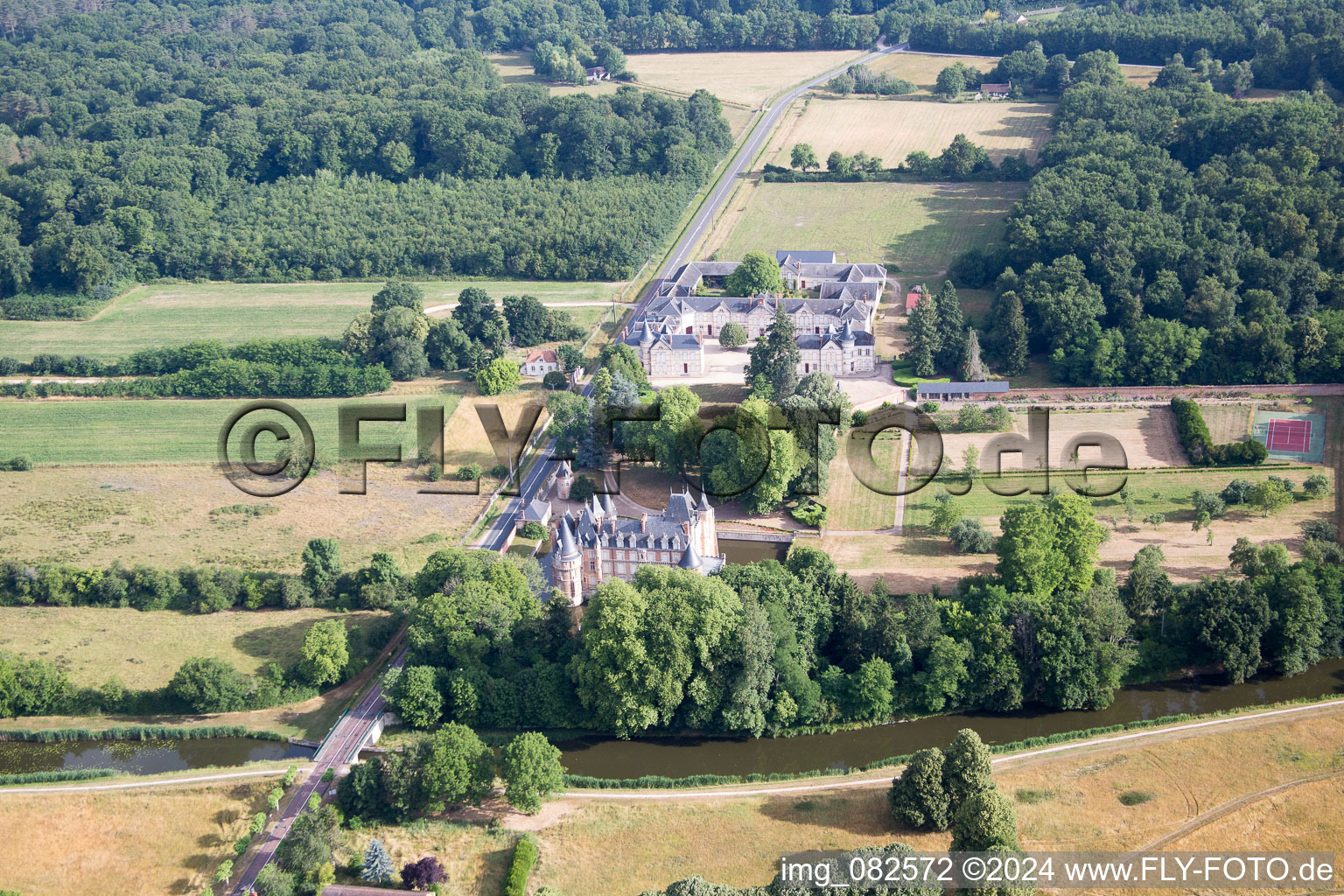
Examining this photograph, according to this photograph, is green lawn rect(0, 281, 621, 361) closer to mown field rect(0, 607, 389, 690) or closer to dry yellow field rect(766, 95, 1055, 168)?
dry yellow field rect(766, 95, 1055, 168)

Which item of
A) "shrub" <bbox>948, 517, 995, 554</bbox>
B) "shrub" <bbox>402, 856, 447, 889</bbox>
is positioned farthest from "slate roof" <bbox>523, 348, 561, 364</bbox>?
"shrub" <bbox>402, 856, 447, 889</bbox>

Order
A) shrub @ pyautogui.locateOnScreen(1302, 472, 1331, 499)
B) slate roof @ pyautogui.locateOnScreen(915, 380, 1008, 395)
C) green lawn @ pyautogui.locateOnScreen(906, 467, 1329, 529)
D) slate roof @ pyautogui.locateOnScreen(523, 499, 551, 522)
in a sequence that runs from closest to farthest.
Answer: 1. green lawn @ pyautogui.locateOnScreen(906, 467, 1329, 529)
2. shrub @ pyautogui.locateOnScreen(1302, 472, 1331, 499)
3. slate roof @ pyautogui.locateOnScreen(523, 499, 551, 522)
4. slate roof @ pyautogui.locateOnScreen(915, 380, 1008, 395)

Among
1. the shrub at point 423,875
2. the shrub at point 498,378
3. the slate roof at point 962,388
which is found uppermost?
the shrub at point 498,378

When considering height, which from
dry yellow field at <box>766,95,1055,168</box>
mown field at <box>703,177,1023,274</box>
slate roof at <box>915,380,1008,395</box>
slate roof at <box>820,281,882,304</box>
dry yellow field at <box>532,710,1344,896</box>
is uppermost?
dry yellow field at <box>766,95,1055,168</box>

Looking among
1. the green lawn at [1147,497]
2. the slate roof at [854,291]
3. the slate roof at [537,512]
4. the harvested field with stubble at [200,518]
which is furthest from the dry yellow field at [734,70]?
the slate roof at [537,512]

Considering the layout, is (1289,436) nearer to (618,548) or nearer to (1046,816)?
(1046,816)

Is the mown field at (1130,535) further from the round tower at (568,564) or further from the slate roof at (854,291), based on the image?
the slate roof at (854,291)

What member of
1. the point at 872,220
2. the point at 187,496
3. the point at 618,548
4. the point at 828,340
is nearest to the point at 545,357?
the point at 828,340
